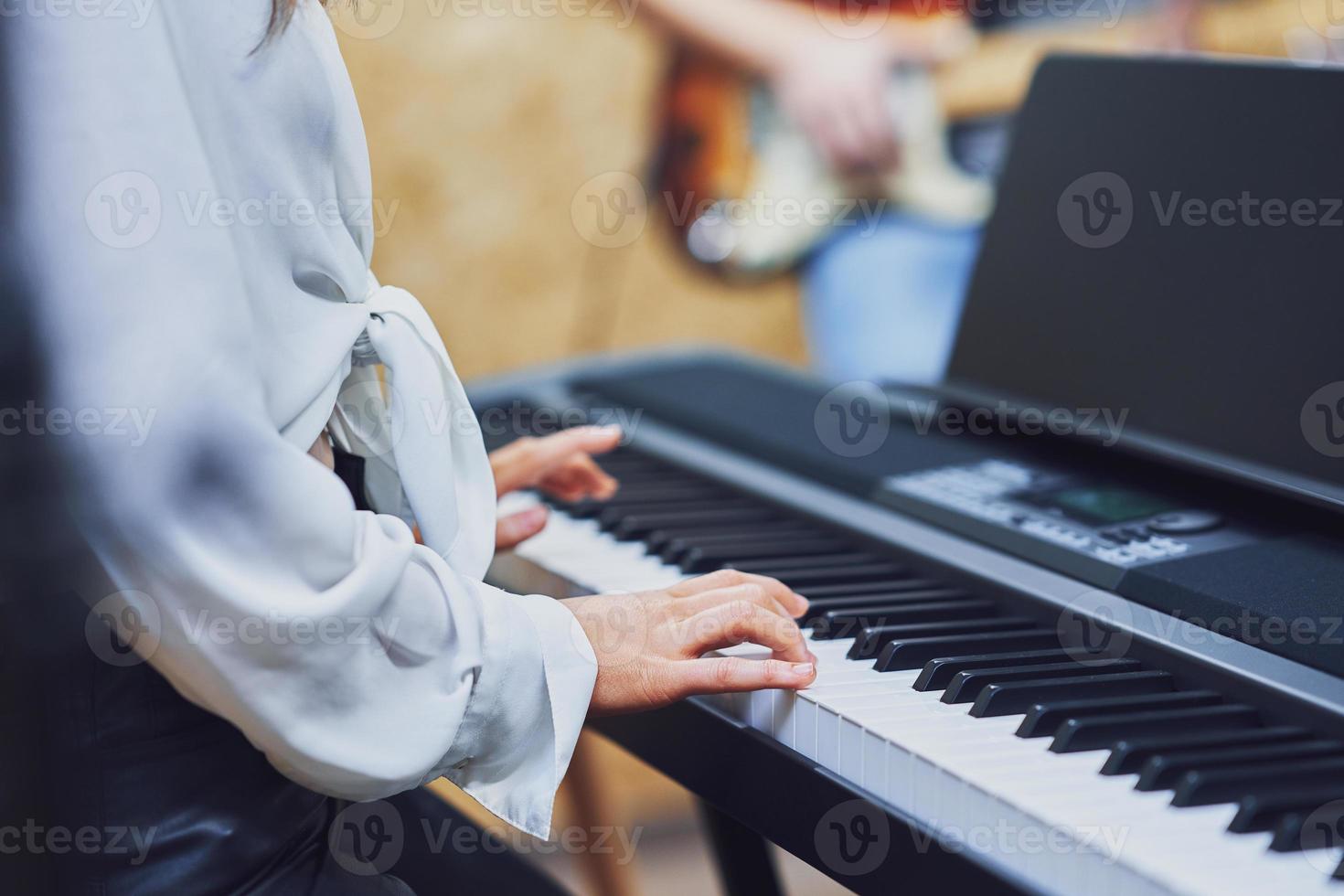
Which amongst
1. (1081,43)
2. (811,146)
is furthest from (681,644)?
(1081,43)

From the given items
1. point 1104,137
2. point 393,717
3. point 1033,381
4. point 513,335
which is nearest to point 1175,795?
point 393,717

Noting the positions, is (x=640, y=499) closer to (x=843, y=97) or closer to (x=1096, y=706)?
(x=1096, y=706)

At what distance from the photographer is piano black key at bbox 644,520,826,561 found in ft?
3.61

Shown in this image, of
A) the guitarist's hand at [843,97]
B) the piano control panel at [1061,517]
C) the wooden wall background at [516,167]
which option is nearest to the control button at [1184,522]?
the piano control panel at [1061,517]

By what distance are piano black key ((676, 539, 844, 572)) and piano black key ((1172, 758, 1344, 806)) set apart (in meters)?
0.43

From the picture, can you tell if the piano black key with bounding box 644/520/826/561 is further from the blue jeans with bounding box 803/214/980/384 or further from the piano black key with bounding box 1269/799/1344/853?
the blue jeans with bounding box 803/214/980/384

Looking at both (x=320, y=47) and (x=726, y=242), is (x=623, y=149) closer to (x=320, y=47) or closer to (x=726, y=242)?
(x=726, y=242)

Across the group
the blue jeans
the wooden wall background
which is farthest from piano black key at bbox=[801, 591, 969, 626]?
the blue jeans

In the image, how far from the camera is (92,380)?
63 cm

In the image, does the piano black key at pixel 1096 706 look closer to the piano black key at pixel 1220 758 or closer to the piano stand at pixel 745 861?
the piano black key at pixel 1220 758

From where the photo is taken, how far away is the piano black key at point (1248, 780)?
2.24 ft

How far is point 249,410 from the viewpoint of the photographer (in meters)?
0.66

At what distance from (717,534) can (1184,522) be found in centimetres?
38

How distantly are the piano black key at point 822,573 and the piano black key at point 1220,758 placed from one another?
334 millimetres
